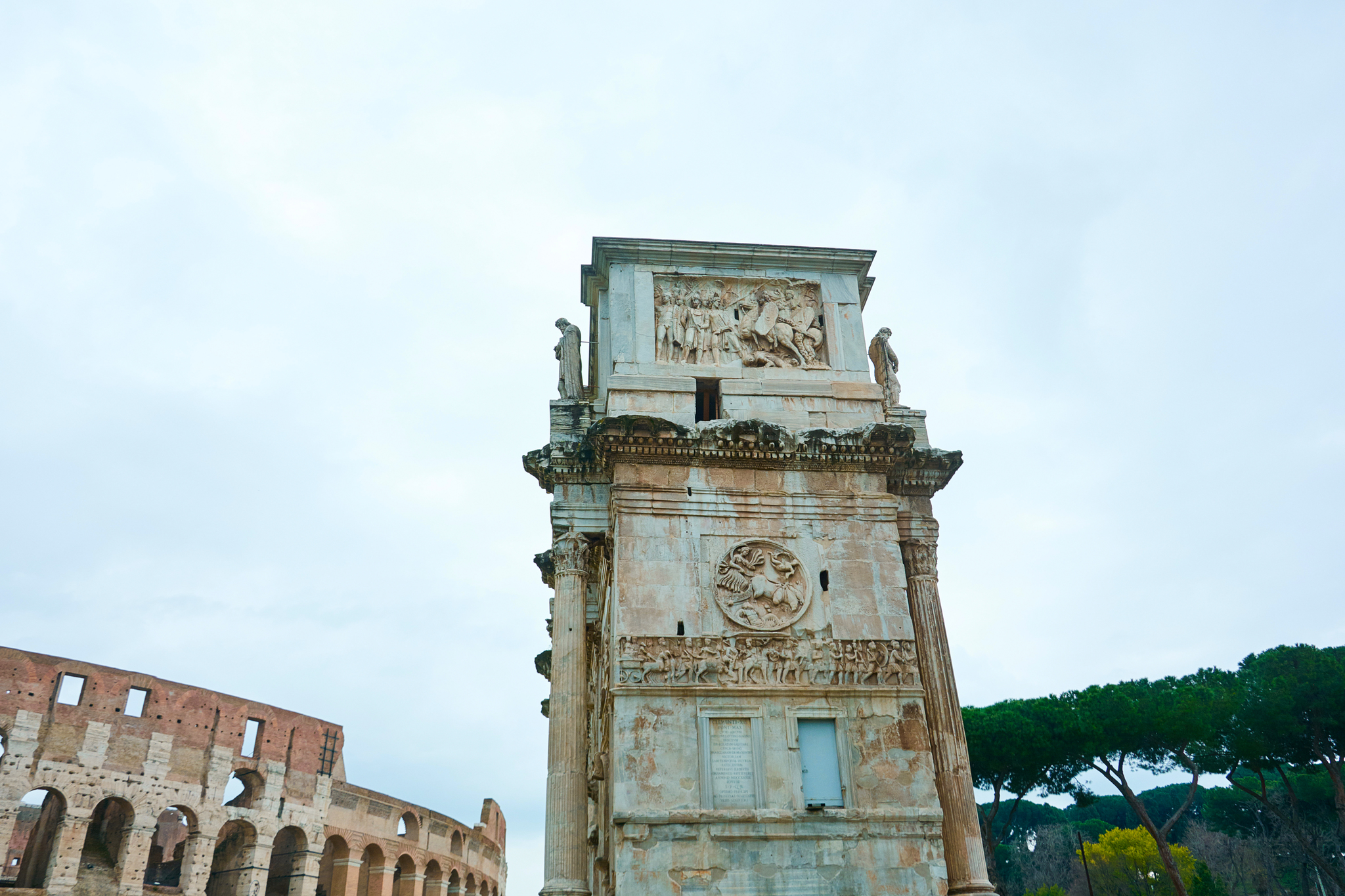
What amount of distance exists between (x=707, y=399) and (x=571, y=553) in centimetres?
386

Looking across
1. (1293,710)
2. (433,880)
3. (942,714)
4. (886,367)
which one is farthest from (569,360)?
(433,880)

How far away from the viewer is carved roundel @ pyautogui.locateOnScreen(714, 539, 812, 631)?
1516 centimetres

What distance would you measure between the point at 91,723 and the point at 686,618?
1216 inches

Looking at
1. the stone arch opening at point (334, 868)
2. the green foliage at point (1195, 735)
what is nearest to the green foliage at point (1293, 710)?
the green foliage at point (1195, 735)

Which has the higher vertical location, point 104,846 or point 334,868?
point 104,846

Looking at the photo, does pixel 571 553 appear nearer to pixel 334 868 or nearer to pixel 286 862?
pixel 286 862

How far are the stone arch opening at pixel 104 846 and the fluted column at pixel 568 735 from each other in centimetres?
2797

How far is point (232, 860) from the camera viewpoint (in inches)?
1545

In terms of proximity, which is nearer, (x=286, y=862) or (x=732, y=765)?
(x=732, y=765)

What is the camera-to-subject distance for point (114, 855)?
3569 centimetres

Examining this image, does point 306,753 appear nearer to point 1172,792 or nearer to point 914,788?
point 914,788

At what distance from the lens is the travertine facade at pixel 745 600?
537 inches

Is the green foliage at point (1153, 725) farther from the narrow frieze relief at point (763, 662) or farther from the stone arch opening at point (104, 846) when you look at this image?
the stone arch opening at point (104, 846)

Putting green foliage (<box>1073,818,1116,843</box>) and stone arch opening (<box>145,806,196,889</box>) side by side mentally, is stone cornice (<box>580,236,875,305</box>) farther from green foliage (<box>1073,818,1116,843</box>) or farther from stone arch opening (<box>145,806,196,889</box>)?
green foliage (<box>1073,818,1116,843</box>)
